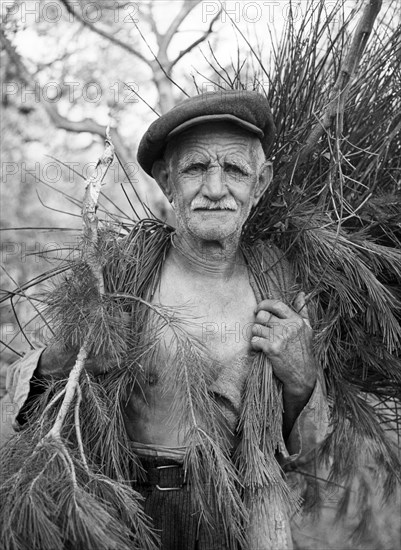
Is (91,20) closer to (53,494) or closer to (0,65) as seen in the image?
(0,65)

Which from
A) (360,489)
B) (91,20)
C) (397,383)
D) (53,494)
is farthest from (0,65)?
(53,494)

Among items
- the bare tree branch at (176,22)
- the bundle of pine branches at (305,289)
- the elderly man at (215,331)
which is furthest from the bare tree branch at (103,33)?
the elderly man at (215,331)

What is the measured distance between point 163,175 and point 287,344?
0.46 metres

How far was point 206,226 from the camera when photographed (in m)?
1.88

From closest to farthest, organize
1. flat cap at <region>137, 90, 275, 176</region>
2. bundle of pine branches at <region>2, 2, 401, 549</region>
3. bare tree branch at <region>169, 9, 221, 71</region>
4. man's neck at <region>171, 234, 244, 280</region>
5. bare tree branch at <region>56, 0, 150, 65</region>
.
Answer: bundle of pine branches at <region>2, 2, 401, 549</region>, flat cap at <region>137, 90, 275, 176</region>, man's neck at <region>171, 234, 244, 280</region>, bare tree branch at <region>169, 9, 221, 71</region>, bare tree branch at <region>56, 0, 150, 65</region>

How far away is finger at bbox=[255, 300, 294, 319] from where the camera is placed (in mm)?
1922

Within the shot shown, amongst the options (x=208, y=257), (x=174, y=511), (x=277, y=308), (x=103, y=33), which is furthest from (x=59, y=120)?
(x=174, y=511)

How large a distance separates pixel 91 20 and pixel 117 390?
11.7ft

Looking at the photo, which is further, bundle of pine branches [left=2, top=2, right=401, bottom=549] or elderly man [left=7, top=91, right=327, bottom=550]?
elderly man [left=7, top=91, right=327, bottom=550]

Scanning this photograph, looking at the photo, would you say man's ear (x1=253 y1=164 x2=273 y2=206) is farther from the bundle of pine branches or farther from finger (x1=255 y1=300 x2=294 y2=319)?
finger (x1=255 y1=300 x2=294 y2=319)

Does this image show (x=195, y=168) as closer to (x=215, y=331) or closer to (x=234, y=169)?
(x=234, y=169)

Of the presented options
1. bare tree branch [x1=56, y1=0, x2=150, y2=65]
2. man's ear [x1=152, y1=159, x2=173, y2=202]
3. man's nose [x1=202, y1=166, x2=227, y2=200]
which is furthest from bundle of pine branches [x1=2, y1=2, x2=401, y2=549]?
bare tree branch [x1=56, y1=0, x2=150, y2=65]

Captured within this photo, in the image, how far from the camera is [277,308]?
193 cm

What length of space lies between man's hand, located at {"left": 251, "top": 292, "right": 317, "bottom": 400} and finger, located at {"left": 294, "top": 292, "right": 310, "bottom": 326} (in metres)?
0.03
